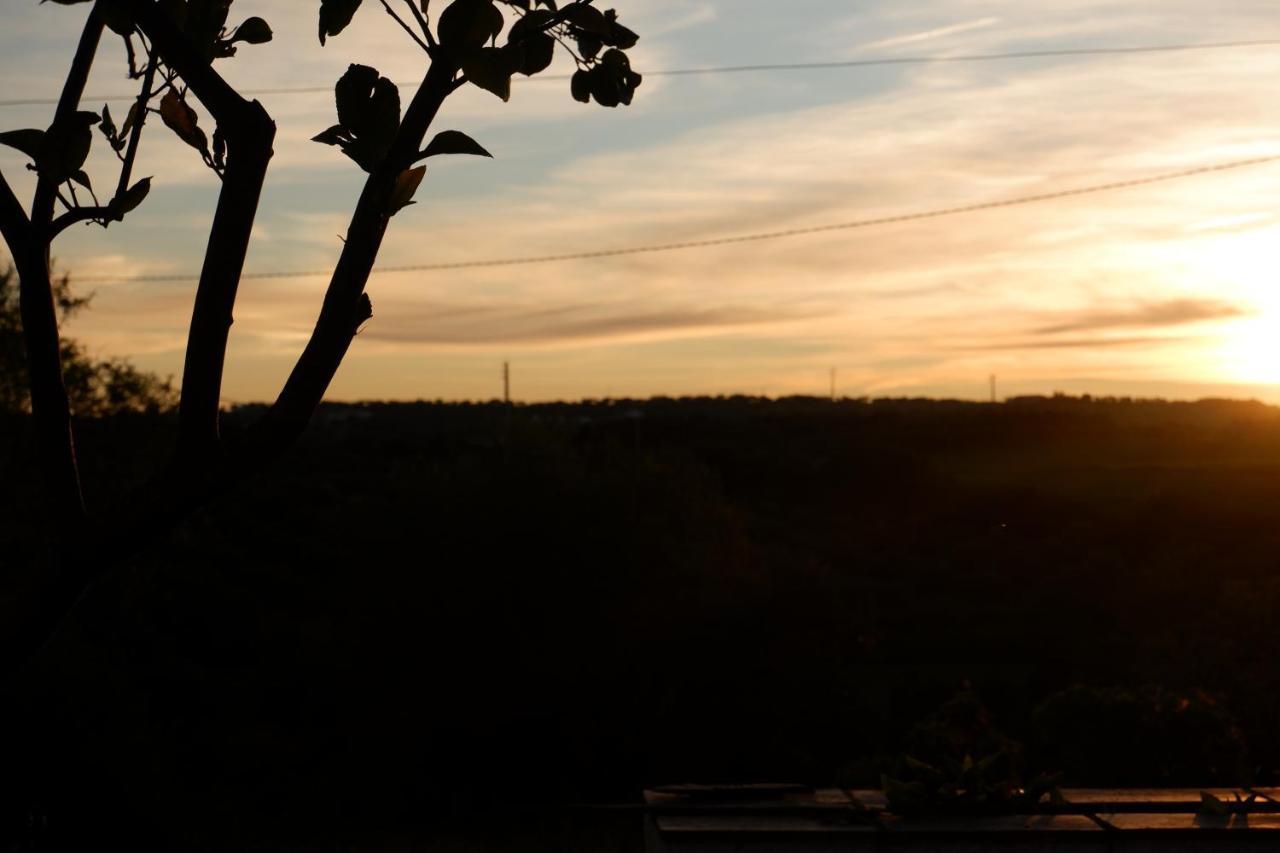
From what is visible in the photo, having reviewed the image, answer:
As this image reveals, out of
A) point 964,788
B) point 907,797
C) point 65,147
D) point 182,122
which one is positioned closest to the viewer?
point 65,147

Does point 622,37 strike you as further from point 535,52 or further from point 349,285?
point 349,285

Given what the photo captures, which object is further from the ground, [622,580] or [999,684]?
[622,580]

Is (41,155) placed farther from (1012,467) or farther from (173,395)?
(1012,467)

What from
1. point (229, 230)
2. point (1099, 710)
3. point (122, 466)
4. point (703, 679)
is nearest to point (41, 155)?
point (229, 230)

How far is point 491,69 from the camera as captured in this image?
237cm

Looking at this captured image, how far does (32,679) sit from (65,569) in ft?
47.3

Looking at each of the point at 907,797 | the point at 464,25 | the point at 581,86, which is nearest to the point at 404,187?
the point at 464,25

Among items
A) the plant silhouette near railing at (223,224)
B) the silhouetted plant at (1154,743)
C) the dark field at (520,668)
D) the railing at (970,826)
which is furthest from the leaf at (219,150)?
the silhouetted plant at (1154,743)

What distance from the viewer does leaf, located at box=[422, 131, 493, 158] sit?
2316mm

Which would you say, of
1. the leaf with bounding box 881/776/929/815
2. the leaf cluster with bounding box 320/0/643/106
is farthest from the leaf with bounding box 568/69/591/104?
the leaf with bounding box 881/776/929/815

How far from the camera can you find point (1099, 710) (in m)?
16.3

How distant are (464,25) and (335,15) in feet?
0.71

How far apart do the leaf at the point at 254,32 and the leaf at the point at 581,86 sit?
636 millimetres

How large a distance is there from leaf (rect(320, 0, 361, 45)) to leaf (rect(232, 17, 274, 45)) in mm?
590
